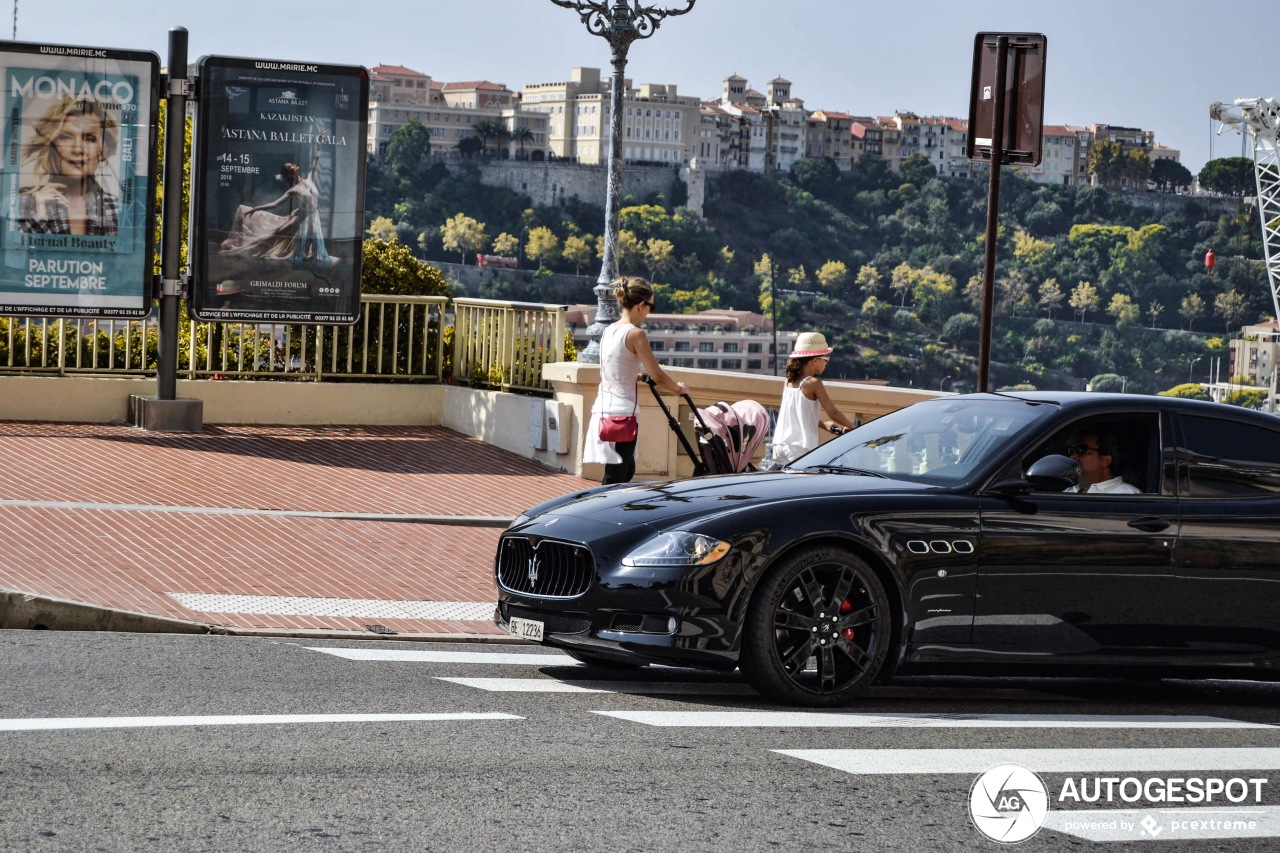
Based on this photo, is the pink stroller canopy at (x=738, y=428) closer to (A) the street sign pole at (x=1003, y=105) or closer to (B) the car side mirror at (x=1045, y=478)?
(A) the street sign pole at (x=1003, y=105)

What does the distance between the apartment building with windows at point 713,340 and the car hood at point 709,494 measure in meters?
101

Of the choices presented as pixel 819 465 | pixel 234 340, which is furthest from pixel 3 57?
pixel 819 465

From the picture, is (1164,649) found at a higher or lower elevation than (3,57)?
lower

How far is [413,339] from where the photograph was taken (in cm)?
1720

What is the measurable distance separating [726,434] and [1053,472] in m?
3.70

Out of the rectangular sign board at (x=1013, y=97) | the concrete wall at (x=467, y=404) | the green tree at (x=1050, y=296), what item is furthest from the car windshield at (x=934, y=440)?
the green tree at (x=1050, y=296)

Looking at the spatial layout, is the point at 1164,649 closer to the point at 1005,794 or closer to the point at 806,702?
the point at 806,702

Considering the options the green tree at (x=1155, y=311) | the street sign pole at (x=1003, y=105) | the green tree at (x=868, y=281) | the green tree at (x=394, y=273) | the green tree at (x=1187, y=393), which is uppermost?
the green tree at (x=868, y=281)

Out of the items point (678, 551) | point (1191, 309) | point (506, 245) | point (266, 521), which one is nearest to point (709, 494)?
point (678, 551)

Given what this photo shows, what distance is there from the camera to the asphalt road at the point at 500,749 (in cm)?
464

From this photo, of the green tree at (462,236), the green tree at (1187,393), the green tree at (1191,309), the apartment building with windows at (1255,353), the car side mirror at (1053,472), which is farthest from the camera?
the green tree at (462,236)

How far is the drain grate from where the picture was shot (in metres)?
8.98

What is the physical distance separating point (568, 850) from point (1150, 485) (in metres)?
4.03

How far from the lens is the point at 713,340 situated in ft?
401
